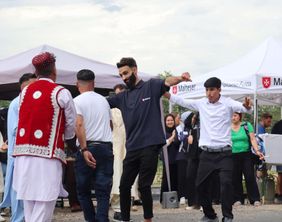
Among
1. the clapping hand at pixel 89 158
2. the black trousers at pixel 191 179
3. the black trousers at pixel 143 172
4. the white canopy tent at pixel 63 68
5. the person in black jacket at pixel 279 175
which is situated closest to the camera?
the clapping hand at pixel 89 158

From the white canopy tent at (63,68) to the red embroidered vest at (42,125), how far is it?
5.45 m

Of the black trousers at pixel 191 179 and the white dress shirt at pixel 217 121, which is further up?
the white dress shirt at pixel 217 121

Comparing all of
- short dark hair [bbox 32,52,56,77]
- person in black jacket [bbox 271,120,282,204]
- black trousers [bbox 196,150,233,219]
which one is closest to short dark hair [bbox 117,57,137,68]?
black trousers [bbox 196,150,233,219]

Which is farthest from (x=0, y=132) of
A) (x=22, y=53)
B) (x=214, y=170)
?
(x=214, y=170)

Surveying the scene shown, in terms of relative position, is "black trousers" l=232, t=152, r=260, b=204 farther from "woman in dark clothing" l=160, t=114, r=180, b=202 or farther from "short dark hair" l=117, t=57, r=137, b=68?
"short dark hair" l=117, t=57, r=137, b=68

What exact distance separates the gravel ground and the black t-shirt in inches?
96.3

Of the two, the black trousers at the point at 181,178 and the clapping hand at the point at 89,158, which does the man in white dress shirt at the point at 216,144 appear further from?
the black trousers at the point at 181,178

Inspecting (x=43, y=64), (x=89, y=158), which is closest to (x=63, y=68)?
(x=89, y=158)

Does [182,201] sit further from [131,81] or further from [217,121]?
[131,81]

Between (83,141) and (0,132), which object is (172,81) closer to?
(83,141)

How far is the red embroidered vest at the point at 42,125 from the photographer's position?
219 inches

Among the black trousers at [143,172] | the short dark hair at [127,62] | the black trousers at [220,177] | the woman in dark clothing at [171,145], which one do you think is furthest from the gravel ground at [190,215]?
the short dark hair at [127,62]

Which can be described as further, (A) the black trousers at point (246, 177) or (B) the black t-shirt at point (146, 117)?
(A) the black trousers at point (246, 177)

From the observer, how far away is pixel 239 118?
12531mm
